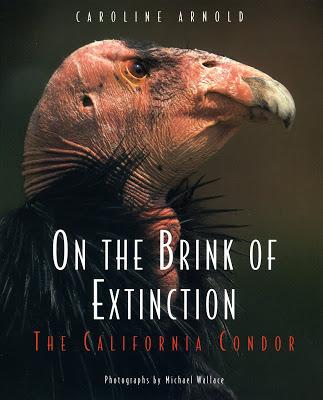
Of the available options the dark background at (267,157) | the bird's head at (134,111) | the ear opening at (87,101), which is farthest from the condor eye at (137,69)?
the dark background at (267,157)

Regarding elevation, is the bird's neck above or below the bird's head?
below

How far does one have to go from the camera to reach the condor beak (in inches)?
83.3

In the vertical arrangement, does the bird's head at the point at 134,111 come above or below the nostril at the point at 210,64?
below

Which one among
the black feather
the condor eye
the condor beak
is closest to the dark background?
the black feather

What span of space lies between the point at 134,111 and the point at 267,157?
0.54 meters

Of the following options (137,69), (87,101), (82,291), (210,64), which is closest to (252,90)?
(210,64)

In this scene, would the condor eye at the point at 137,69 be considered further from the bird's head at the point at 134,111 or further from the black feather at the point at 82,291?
the black feather at the point at 82,291

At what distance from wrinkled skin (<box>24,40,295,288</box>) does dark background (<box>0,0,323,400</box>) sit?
8.9 inches

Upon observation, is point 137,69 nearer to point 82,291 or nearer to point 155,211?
point 155,211

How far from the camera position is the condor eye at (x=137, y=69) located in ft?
7.50

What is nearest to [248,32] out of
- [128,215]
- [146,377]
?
[128,215]

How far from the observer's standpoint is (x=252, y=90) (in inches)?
84.1

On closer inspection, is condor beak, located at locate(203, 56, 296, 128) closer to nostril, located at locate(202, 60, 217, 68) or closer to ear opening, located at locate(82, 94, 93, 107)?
nostril, located at locate(202, 60, 217, 68)

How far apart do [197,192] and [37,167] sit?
496 millimetres
